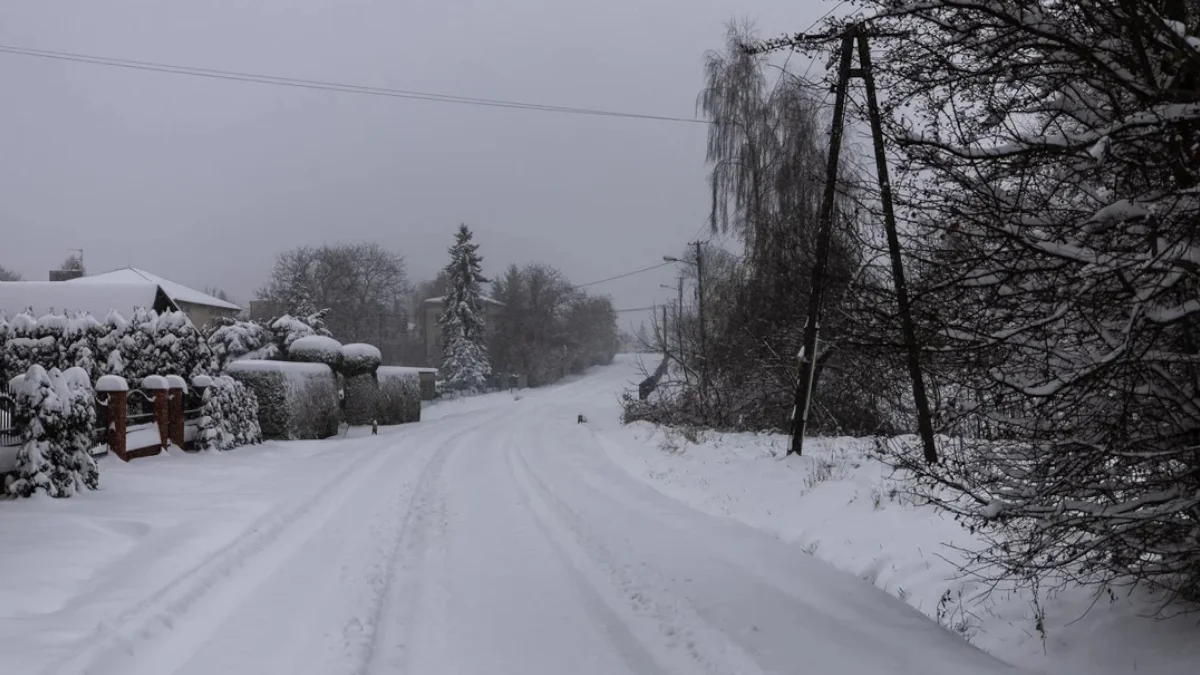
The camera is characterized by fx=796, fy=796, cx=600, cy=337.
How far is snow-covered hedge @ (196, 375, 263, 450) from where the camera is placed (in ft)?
54.6

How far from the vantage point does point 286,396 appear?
72.2 ft

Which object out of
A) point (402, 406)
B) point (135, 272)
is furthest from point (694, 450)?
point (135, 272)

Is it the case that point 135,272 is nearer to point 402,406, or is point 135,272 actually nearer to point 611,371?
point 402,406

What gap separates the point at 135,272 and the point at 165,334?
32.5 metres

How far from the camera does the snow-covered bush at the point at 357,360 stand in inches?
1161

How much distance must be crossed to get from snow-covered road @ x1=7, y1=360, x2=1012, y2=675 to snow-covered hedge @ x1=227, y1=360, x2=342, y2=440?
1167cm

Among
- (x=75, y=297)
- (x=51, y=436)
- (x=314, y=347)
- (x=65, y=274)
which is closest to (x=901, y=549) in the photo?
(x=51, y=436)

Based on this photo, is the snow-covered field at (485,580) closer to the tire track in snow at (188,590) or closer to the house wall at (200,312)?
the tire track in snow at (188,590)

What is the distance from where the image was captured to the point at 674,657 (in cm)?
507

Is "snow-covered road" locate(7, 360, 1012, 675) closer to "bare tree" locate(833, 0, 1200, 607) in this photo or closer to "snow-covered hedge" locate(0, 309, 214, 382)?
"bare tree" locate(833, 0, 1200, 607)

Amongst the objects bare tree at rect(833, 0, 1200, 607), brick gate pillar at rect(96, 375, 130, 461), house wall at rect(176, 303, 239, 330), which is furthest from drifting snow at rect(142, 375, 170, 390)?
house wall at rect(176, 303, 239, 330)

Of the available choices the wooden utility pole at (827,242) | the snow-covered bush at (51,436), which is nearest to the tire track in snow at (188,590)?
the snow-covered bush at (51,436)

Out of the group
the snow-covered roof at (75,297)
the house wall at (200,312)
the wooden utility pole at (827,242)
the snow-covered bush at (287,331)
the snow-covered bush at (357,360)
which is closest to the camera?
the wooden utility pole at (827,242)

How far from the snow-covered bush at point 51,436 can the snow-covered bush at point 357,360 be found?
18762mm
